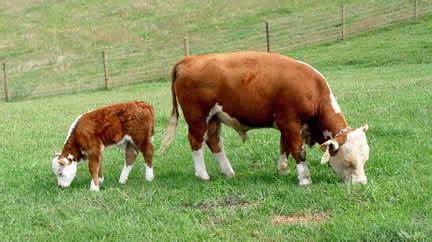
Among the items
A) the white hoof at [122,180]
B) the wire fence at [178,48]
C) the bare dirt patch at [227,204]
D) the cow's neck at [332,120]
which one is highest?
the cow's neck at [332,120]

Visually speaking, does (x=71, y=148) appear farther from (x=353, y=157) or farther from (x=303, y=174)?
(x=353, y=157)

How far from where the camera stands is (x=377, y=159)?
8.73 m

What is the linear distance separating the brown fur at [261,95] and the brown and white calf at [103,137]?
57cm

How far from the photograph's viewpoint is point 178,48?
33281 millimetres

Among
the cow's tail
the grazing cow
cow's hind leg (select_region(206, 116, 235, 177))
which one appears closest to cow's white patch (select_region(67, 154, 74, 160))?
the cow's tail

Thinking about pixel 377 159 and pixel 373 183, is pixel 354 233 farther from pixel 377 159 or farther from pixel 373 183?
pixel 377 159

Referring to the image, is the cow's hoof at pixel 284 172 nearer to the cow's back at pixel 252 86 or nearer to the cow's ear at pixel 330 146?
the cow's back at pixel 252 86

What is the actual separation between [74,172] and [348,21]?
27288mm

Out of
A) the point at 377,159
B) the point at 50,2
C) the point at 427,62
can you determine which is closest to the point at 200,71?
the point at 377,159

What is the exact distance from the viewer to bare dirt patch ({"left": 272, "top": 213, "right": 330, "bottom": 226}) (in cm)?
662

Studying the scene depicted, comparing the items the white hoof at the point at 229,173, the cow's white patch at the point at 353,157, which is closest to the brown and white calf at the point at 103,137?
the white hoof at the point at 229,173

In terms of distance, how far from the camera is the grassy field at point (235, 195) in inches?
252

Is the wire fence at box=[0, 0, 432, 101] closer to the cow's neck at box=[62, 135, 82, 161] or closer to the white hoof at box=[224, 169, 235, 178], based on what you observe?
the cow's neck at box=[62, 135, 82, 161]

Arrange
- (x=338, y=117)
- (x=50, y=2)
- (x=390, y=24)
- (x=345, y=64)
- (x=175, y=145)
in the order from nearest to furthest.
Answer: (x=338, y=117) < (x=175, y=145) < (x=345, y=64) < (x=390, y=24) < (x=50, y=2)
